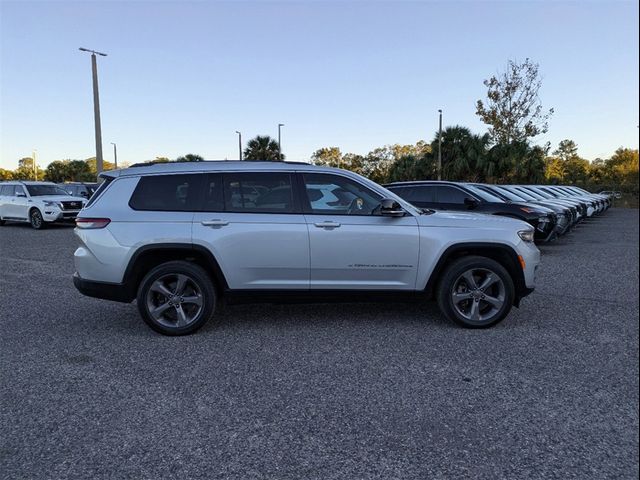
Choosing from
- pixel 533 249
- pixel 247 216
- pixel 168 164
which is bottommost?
pixel 533 249

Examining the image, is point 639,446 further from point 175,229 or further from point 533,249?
point 175,229

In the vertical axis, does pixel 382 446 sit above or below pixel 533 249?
below

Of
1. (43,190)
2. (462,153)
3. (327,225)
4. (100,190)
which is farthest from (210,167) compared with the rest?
(462,153)

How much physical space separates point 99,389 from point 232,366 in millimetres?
1033

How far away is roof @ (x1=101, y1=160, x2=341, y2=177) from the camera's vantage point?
5.07 metres

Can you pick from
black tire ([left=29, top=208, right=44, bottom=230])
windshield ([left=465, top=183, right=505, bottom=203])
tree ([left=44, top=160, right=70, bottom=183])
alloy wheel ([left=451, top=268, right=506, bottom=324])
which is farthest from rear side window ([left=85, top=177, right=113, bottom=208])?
tree ([left=44, top=160, right=70, bottom=183])

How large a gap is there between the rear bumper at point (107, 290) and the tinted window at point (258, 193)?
1.33m

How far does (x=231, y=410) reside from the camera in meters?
3.30

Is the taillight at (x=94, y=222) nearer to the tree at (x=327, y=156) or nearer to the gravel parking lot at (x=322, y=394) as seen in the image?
the gravel parking lot at (x=322, y=394)

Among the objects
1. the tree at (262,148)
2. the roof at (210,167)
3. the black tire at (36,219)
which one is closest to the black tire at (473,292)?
the roof at (210,167)

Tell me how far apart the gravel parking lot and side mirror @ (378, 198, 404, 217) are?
4.03 feet

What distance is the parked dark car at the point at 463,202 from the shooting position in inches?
426

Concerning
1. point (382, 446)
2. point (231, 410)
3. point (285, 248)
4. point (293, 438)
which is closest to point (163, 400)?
point (231, 410)

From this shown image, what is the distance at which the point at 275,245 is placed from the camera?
4.87 metres
